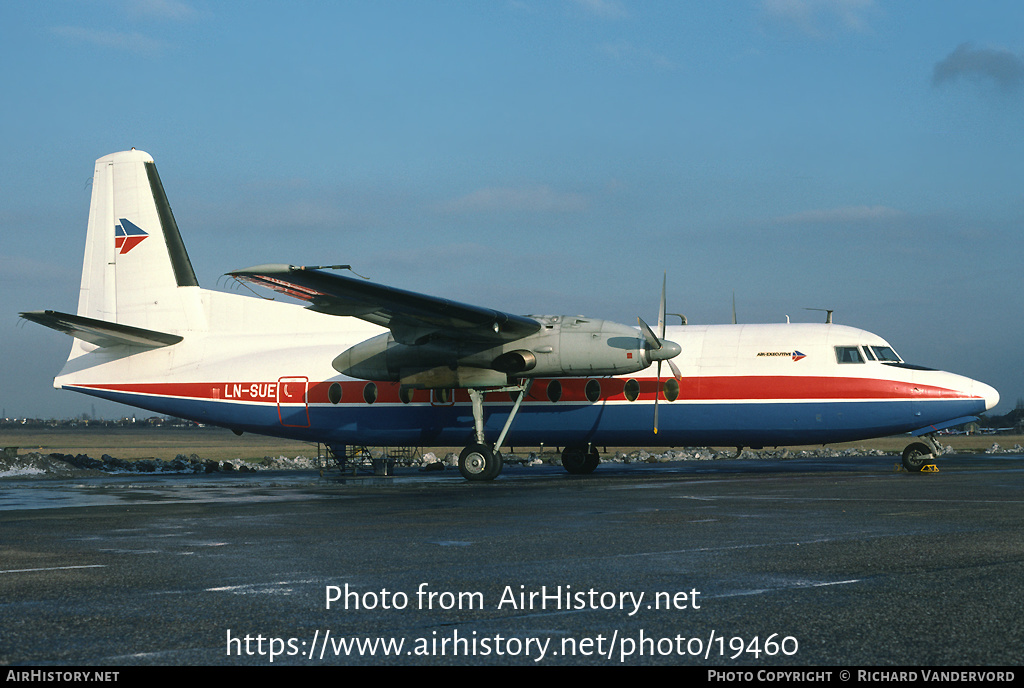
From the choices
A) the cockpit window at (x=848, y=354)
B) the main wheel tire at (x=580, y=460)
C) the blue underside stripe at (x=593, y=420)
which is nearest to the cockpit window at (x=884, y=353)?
the cockpit window at (x=848, y=354)

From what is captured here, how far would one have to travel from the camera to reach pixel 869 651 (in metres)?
4.89

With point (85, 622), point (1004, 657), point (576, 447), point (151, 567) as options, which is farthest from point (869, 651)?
point (576, 447)

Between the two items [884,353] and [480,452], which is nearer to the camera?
[480,452]

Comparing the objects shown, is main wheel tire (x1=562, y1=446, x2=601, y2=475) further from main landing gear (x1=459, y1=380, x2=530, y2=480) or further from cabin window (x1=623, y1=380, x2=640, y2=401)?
main landing gear (x1=459, y1=380, x2=530, y2=480)

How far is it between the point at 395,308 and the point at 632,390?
22.0 ft

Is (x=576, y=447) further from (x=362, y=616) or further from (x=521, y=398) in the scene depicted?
(x=362, y=616)

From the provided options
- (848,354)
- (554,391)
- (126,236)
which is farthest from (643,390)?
(126,236)

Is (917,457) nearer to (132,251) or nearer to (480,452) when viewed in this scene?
(480,452)

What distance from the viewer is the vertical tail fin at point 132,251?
27266mm

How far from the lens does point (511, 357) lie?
2214cm

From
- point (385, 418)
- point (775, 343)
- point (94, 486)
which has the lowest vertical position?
point (94, 486)

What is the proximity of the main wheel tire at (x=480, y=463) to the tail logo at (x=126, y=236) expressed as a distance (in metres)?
12.7

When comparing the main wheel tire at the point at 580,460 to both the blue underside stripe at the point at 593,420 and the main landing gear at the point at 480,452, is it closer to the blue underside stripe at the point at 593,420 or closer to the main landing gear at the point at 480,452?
the blue underside stripe at the point at 593,420

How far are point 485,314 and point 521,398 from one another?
3190 millimetres
